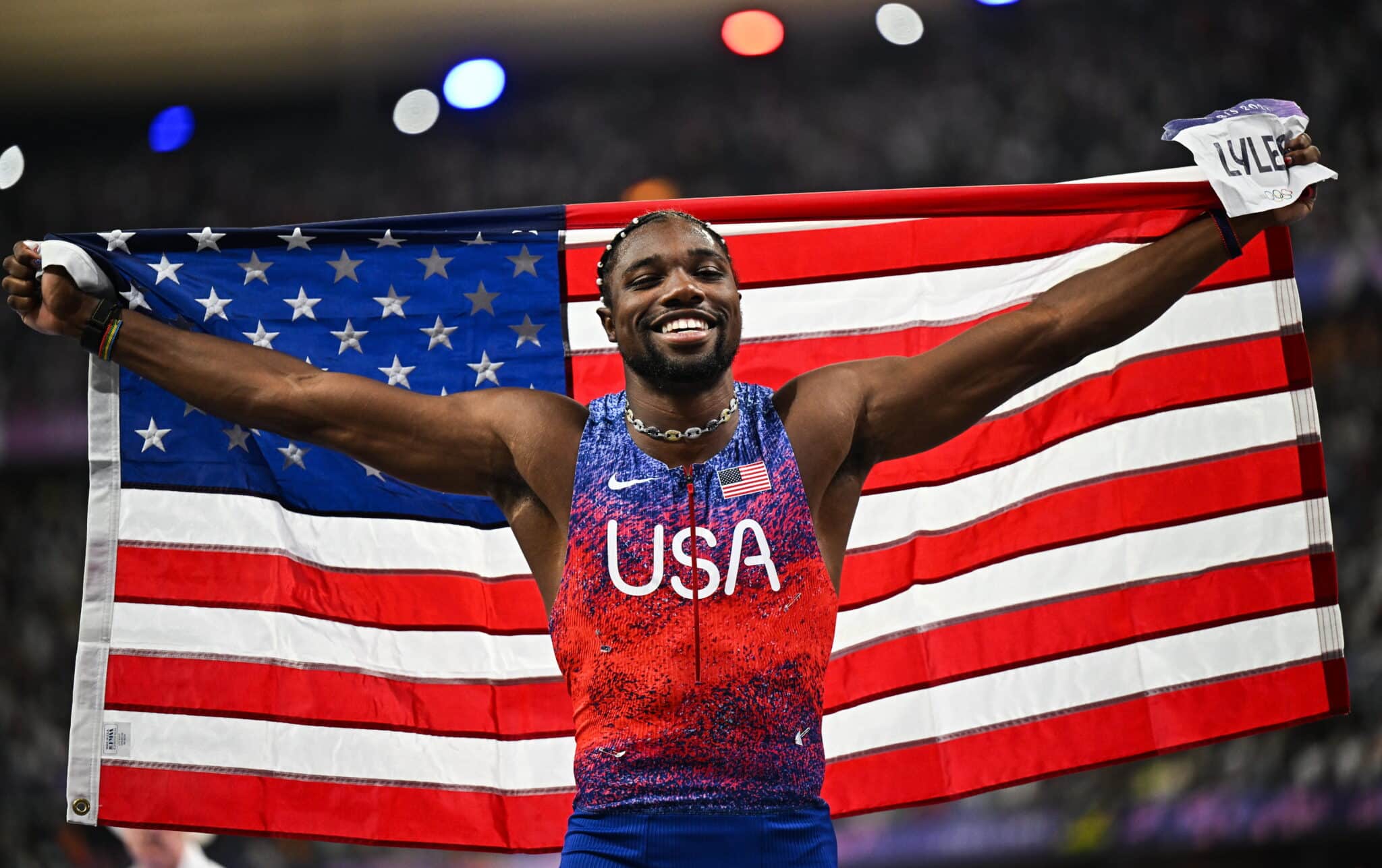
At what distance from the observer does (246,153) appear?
25.4 ft

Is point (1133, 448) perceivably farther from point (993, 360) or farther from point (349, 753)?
point (349, 753)

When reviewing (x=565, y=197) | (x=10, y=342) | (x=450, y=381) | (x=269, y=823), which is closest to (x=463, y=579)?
(x=450, y=381)

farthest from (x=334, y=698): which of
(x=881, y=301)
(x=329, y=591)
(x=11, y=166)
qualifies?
(x=11, y=166)

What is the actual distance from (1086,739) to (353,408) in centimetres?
198

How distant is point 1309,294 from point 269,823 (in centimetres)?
609

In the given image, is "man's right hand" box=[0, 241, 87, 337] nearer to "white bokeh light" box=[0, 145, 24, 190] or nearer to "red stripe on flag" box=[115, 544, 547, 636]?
"red stripe on flag" box=[115, 544, 547, 636]

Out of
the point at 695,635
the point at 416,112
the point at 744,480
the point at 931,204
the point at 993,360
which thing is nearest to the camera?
the point at 695,635

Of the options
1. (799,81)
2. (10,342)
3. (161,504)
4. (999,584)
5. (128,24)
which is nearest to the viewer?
(161,504)

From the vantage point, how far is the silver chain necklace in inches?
103

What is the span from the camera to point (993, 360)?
2742 mm

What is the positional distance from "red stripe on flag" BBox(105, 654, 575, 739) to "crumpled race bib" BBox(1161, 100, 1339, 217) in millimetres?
1956

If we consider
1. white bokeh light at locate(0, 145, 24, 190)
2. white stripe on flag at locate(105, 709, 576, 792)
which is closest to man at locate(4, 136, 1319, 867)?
white stripe on flag at locate(105, 709, 576, 792)

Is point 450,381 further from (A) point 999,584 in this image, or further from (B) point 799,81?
(B) point 799,81

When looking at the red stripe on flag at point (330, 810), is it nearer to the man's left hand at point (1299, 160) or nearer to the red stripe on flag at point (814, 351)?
the red stripe on flag at point (814, 351)
